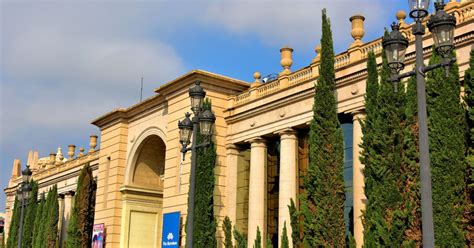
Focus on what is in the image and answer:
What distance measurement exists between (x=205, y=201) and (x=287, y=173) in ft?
11.3

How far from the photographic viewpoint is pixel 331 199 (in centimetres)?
2023

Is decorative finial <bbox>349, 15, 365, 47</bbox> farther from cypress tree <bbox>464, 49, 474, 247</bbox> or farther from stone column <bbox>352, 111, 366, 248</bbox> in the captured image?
cypress tree <bbox>464, 49, 474, 247</bbox>

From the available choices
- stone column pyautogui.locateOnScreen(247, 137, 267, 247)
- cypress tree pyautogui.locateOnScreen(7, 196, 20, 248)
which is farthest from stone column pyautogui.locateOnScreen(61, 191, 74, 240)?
stone column pyautogui.locateOnScreen(247, 137, 267, 247)

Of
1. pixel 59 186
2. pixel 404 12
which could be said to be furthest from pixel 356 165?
pixel 59 186

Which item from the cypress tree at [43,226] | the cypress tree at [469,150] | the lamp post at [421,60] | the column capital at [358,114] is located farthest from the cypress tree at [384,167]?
the cypress tree at [43,226]

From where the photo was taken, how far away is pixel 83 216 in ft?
115

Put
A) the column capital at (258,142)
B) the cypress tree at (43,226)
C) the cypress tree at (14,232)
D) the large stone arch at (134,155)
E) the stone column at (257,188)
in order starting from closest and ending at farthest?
the stone column at (257,188)
the column capital at (258,142)
the large stone arch at (134,155)
the cypress tree at (43,226)
the cypress tree at (14,232)

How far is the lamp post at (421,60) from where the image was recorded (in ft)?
30.5

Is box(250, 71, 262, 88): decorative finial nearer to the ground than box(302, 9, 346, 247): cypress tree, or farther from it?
farther from it

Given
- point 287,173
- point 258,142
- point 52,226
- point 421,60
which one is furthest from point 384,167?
point 52,226

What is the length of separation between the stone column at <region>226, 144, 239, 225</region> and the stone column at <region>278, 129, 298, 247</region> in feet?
9.30

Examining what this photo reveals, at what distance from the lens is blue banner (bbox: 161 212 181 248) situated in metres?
25.7

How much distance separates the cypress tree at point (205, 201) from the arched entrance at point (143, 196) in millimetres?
7400

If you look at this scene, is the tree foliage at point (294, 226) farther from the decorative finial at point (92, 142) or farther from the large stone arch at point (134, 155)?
the decorative finial at point (92, 142)
